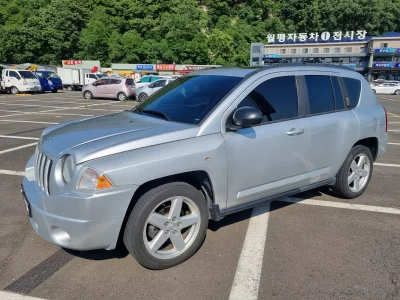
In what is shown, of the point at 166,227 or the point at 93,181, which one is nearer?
the point at 93,181

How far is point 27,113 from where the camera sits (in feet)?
45.4

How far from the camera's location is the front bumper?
8.40ft

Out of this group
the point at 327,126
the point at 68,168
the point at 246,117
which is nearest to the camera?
the point at 68,168

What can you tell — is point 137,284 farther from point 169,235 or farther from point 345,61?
point 345,61

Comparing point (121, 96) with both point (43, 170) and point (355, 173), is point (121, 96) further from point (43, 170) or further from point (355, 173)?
point (43, 170)

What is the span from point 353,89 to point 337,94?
1.34 ft

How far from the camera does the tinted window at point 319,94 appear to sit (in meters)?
3.93

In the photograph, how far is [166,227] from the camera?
2.94 metres

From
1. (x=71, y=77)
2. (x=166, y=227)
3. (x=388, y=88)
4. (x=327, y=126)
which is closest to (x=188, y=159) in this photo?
(x=166, y=227)

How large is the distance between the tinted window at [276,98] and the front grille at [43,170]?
6.04 feet

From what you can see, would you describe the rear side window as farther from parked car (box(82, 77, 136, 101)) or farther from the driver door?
parked car (box(82, 77, 136, 101))

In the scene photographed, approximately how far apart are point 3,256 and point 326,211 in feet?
11.7

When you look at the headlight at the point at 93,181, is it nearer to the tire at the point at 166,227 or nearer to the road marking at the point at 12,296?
the tire at the point at 166,227

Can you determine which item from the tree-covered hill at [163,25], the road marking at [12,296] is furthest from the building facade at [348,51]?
the road marking at [12,296]
